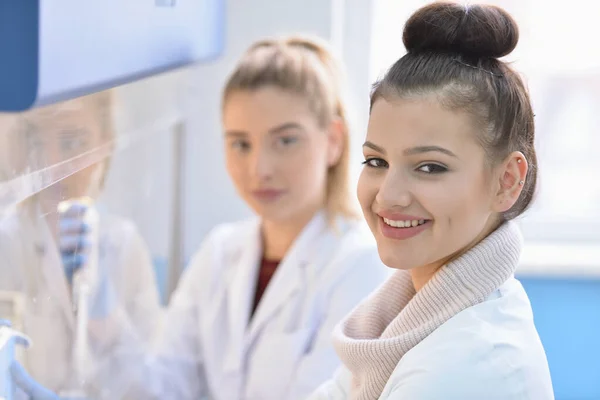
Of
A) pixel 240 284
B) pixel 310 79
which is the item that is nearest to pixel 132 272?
pixel 240 284

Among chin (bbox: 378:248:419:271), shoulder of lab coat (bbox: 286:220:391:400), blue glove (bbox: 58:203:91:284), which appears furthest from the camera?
shoulder of lab coat (bbox: 286:220:391:400)

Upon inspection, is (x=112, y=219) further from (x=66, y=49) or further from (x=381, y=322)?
(x=66, y=49)

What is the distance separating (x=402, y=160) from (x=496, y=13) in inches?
7.7

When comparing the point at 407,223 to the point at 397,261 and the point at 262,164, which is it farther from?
the point at 262,164

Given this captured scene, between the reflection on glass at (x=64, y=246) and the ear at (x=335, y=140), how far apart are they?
1.33 ft

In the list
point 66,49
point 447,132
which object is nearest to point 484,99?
point 447,132

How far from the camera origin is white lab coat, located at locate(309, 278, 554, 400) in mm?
933

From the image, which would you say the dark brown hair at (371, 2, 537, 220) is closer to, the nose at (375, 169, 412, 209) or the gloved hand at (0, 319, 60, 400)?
the nose at (375, 169, 412, 209)

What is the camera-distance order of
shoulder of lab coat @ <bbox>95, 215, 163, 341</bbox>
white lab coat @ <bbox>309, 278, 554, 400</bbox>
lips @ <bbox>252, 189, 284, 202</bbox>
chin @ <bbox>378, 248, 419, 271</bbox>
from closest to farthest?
1. white lab coat @ <bbox>309, 278, 554, 400</bbox>
2. chin @ <bbox>378, 248, 419, 271</bbox>
3. shoulder of lab coat @ <bbox>95, 215, 163, 341</bbox>
4. lips @ <bbox>252, 189, 284, 202</bbox>

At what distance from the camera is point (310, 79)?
1718 millimetres

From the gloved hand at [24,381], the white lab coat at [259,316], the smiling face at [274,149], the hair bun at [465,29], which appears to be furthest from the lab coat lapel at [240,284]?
the hair bun at [465,29]

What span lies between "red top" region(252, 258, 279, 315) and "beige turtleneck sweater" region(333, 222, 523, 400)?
717mm

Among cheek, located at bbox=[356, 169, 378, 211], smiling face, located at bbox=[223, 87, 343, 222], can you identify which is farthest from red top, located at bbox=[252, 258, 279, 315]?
cheek, located at bbox=[356, 169, 378, 211]

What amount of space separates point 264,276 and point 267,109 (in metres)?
0.34
